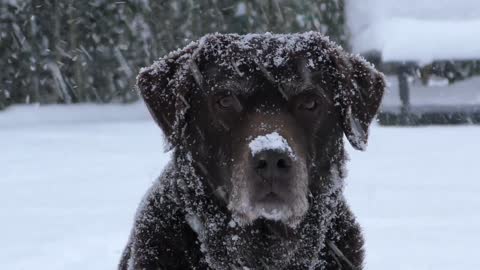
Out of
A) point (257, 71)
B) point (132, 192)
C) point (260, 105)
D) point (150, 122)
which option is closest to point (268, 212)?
point (260, 105)

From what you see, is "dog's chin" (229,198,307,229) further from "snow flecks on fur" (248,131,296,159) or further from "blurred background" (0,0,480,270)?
"blurred background" (0,0,480,270)

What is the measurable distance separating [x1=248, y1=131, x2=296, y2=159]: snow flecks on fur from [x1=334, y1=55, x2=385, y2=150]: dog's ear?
0.44 metres

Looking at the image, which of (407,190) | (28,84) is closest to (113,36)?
(28,84)

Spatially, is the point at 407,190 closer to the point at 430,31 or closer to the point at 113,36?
the point at 430,31

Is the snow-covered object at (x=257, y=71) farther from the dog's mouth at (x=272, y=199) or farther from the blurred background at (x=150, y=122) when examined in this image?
the blurred background at (x=150, y=122)

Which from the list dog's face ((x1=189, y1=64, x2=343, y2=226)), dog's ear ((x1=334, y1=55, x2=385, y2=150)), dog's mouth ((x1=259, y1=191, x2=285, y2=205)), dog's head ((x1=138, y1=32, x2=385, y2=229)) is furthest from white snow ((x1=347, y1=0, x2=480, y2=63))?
dog's mouth ((x1=259, y1=191, x2=285, y2=205))

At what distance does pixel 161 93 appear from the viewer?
2.84 metres

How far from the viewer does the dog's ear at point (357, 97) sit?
2867mm

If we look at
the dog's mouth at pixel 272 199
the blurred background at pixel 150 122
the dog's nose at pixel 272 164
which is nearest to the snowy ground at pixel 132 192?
the blurred background at pixel 150 122

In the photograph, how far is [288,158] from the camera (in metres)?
2.50

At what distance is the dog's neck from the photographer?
274 cm

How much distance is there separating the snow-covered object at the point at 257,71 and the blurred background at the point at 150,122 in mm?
1555

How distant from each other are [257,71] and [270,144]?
1.38 feet

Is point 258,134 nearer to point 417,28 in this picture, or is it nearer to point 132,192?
point 132,192
